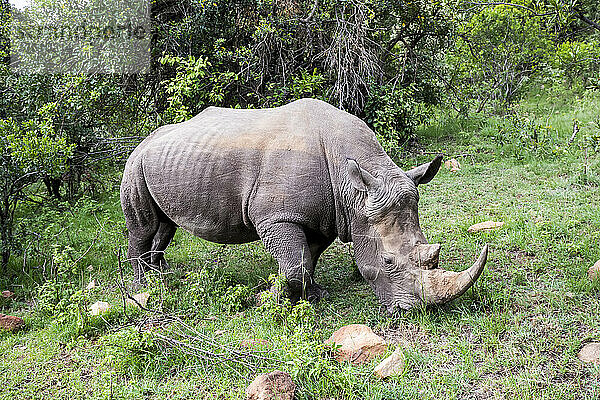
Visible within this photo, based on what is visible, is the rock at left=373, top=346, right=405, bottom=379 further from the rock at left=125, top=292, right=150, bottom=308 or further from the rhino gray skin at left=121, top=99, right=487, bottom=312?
the rock at left=125, top=292, right=150, bottom=308

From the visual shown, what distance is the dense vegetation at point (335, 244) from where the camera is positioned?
13.3 ft

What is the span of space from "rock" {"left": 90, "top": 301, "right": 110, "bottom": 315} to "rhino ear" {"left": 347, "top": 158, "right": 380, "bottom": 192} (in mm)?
2644

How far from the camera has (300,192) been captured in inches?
193

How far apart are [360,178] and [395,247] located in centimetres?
66

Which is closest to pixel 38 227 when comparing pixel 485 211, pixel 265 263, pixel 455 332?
Answer: pixel 265 263

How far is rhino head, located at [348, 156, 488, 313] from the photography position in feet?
14.7

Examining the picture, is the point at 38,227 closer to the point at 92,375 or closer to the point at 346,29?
the point at 92,375

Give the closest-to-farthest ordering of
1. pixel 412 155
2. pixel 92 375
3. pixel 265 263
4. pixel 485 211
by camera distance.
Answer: pixel 92 375 → pixel 265 263 → pixel 485 211 → pixel 412 155

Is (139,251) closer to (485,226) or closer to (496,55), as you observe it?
(485,226)

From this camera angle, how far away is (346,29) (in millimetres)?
9688

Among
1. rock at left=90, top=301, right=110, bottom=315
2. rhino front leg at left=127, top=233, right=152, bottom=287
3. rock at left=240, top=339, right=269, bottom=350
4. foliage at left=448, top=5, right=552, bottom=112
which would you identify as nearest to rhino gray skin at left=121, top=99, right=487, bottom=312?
rhino front leg at left=127, top=233, right=152, bottom=287

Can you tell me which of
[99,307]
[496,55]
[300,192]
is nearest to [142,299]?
[99,307]

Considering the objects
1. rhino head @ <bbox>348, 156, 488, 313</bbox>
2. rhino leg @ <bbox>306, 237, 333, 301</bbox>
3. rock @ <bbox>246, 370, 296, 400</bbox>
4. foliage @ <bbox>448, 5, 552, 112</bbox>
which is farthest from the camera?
foliage @ <bbox>448, 5, 552, 112</bbox>

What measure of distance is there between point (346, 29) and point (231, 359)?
282 inches
